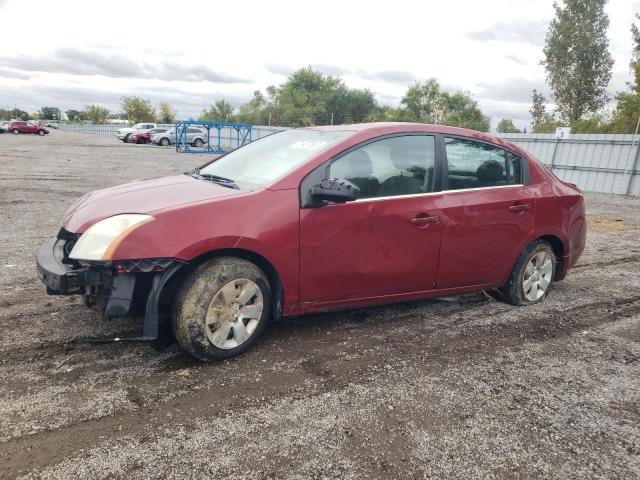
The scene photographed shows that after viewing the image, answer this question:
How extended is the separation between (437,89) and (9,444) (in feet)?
259

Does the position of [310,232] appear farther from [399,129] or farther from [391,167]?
[399,129]

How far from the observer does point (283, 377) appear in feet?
10.0

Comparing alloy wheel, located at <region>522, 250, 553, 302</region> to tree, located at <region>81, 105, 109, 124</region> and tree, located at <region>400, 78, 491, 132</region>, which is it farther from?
tree, located at <region>81, 105, 109, 124</region>

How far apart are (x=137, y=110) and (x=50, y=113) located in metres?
81.7

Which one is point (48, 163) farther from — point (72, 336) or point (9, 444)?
point (9, 444)

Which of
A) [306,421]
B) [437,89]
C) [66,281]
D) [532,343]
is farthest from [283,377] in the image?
[437,89]

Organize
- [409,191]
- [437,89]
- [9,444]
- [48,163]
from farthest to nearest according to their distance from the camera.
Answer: [437,89] < [48,163] < [409,191] < [9,444]

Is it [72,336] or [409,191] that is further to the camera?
[409,191]

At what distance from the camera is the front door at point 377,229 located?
337cm

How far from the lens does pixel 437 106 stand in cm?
7525

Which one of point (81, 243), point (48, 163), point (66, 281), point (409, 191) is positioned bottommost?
point (48, 163)

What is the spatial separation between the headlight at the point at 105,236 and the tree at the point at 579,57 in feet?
147

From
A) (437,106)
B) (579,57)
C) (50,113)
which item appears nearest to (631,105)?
(579,57)

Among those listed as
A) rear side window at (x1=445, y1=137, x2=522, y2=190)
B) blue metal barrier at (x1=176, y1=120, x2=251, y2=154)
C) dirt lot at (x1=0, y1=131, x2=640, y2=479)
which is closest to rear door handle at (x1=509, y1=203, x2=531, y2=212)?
rear side window at (x1=445, y1=137, x2=522, y2=190)
